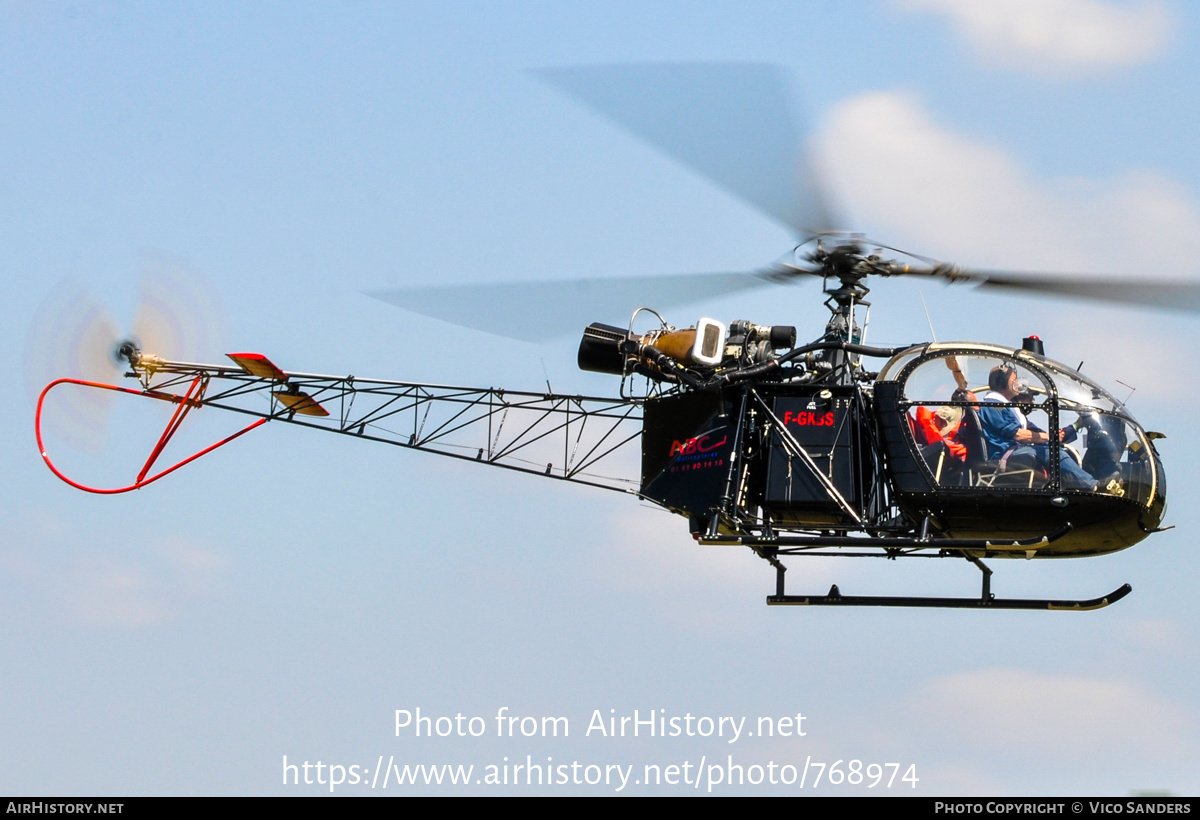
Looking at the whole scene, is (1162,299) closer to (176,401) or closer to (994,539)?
(994,539)

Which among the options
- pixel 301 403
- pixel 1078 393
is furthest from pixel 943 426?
pixel 301 403

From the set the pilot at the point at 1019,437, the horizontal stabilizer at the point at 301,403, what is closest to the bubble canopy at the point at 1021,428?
the pilot at the point at 1019,437

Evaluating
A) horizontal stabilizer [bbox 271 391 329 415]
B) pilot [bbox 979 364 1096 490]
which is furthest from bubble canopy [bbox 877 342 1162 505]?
horizontal stabilizer [bbox 271 391 329 415]

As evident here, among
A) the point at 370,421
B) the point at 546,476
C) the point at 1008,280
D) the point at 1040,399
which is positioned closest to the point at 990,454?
the point at 1040,399

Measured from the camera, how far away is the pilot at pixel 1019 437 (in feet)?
51.2

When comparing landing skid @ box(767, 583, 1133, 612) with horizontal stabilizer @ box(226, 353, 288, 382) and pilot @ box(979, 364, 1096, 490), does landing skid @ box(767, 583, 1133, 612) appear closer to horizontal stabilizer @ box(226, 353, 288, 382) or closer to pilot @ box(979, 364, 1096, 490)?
pilot @ box(979, 364, 1096, 490)

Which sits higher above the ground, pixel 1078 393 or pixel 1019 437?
pixel 1078 393

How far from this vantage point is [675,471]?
1738cm

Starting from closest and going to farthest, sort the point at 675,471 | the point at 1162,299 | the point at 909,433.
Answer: the point at 1162,299
the point at 909,433
the point at 675,471

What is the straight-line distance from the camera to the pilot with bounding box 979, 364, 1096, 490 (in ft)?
51.2

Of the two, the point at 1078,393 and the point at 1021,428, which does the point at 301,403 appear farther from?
the point at 1078,393

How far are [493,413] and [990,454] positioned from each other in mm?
6441

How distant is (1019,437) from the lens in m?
15.8

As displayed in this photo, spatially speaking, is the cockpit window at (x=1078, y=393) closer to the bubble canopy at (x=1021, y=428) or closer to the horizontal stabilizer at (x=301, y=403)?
the bubble canopy at (x=1021, y=428)
